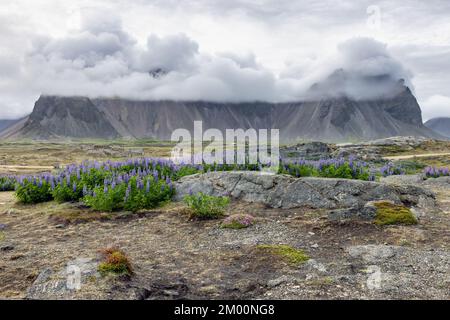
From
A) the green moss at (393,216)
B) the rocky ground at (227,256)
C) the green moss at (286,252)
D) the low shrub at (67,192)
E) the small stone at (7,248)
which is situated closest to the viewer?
the rocky ground at (227,256)

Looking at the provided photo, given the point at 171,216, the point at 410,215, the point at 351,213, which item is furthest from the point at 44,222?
the point at 410,215

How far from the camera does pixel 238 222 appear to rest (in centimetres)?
1284

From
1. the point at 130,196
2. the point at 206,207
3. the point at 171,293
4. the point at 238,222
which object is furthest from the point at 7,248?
the point at 238,222

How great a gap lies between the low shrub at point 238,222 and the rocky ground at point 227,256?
30 centimetres

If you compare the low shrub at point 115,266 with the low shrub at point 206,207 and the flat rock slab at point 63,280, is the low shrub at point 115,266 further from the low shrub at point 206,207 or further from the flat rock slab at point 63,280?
the low shrub at point 206,207

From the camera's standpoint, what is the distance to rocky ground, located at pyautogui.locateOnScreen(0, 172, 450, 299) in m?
7.79

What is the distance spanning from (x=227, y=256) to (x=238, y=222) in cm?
269

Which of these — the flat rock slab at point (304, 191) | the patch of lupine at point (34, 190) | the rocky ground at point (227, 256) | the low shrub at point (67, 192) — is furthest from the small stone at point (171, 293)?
the patch of lupine at point (34, 190)

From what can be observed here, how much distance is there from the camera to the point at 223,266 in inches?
375

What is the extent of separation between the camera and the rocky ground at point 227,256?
25.6 feet

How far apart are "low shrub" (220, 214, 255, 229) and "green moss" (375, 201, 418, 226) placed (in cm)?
369

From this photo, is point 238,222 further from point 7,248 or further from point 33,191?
point 33,191

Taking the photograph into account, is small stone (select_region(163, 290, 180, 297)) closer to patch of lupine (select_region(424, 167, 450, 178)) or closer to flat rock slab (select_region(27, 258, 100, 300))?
flat rock slab (select_region(27, 258, 100, 300))
